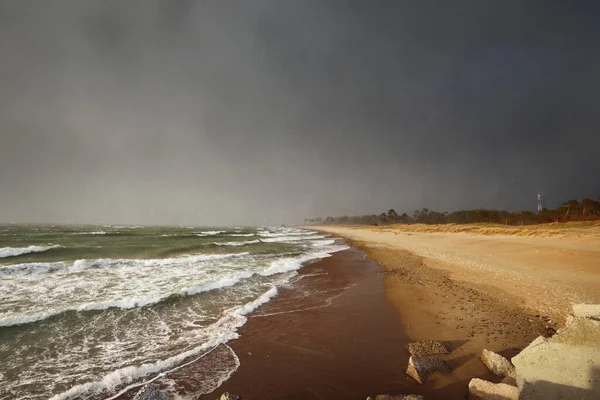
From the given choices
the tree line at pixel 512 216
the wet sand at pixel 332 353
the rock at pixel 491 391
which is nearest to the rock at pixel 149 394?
the wet sand at pixel 332 353

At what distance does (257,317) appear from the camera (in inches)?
Result: 421

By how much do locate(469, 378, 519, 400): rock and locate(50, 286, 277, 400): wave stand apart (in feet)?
21.3

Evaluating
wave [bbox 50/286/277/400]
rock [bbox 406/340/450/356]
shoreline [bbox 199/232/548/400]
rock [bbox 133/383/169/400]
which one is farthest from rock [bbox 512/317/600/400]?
wave [bbox 50/286/277/400]

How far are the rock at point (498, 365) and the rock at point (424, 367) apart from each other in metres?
0.91

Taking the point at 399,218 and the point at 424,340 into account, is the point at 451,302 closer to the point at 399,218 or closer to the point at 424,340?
the point at 424,340

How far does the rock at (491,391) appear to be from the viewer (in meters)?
4.49

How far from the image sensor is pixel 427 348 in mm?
7324

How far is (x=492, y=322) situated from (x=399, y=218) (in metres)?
171

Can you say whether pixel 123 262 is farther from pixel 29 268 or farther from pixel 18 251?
pixel 18 251

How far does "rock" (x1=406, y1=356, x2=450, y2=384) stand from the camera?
19.4 ft

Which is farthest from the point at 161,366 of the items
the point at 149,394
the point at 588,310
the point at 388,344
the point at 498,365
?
the point at 588,310

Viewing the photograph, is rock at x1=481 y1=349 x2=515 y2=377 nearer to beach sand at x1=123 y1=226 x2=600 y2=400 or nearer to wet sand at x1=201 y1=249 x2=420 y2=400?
beach sand at x1=123 y1=226 x2=600 y2=400

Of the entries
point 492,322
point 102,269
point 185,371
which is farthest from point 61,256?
point 492,322

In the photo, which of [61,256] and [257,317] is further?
[61,256]
